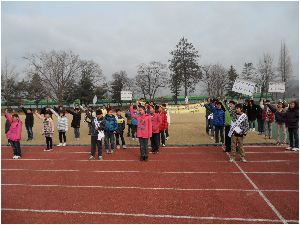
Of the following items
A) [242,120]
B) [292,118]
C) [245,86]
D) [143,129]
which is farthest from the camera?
[245,86]

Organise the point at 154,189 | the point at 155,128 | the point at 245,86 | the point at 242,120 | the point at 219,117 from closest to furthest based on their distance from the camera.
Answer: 1. the point at 154,189
2. the point at 242,120
3. the point at 155,128
4. the point at 219,117
5. the point at 245,86

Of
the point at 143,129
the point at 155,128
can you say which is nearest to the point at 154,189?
the point at 143,129

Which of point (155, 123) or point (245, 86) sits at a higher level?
point (245, 86)

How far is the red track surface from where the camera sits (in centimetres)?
379

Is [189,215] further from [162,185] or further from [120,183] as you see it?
[120,183]

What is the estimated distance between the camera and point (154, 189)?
4.84m

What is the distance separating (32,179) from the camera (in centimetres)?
Answer: 571

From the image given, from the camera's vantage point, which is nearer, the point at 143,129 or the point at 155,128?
the point at 143,129

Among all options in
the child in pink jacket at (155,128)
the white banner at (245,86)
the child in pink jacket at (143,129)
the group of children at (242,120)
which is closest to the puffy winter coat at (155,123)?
the child in pink jacket at (155,128)

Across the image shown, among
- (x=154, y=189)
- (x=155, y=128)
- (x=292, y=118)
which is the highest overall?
(x=292, y=118)

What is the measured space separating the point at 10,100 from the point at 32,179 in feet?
180

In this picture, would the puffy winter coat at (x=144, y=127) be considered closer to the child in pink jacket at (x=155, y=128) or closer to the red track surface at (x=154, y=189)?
the child in pink jacket at (x=155, y=128)

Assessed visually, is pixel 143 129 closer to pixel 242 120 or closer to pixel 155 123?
pixel 155 123

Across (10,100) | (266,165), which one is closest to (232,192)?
(266,165)
